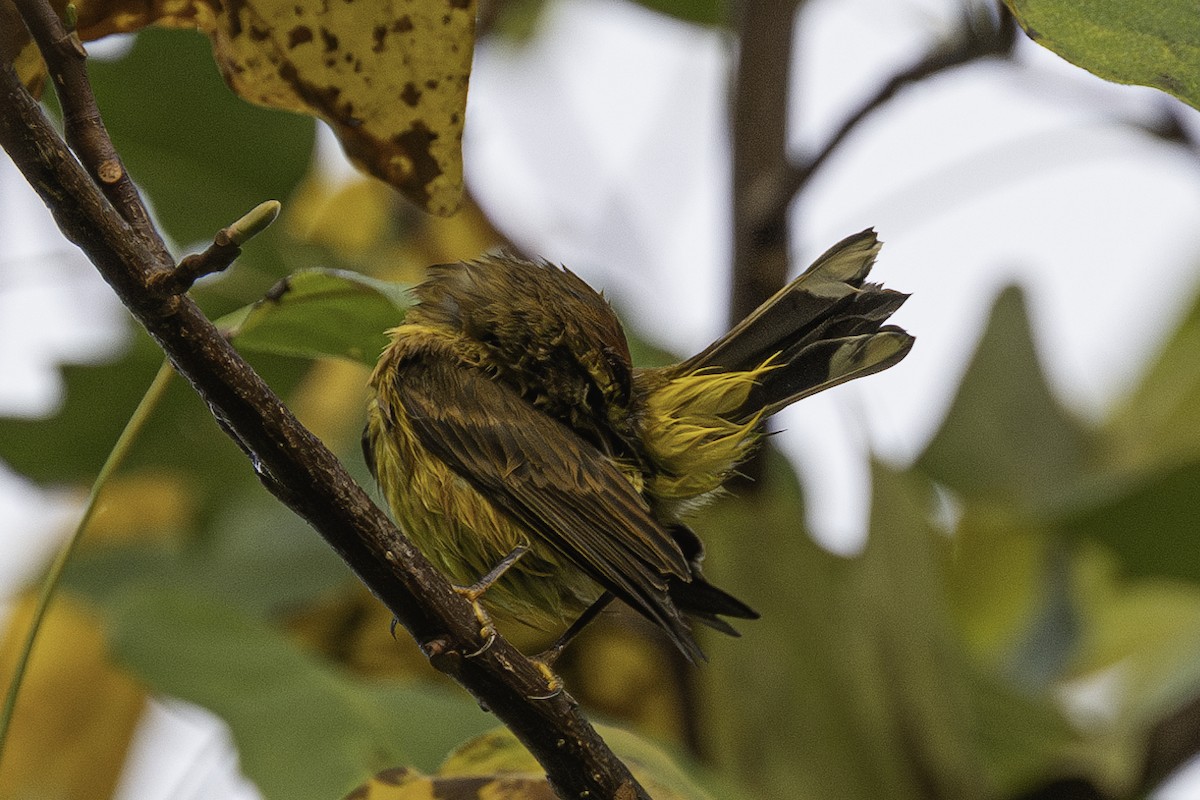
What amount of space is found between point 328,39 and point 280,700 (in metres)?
0.80

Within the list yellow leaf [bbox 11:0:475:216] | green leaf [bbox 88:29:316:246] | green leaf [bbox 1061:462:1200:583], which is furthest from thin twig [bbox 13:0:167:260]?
green leaf [bbox 1061:462:1200:583]

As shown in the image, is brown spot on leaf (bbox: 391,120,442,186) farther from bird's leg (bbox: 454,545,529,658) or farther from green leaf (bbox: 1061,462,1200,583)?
green leaf (bbox: 1061,462,1200,583)

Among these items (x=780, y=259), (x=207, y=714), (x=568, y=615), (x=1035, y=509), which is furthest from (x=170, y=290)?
(x=1035, y=509)

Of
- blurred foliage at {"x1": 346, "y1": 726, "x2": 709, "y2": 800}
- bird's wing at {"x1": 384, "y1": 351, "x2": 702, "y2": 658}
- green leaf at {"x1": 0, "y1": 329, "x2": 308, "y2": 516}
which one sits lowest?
green leaf at {"x1": 0, "y1": 329, "x2": 308, "y2": 516}

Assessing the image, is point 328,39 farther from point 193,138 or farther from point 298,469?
point 193,138

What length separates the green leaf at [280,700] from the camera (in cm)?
150

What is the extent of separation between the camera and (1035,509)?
7.13ft

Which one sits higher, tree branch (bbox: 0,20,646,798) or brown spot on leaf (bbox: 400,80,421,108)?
brown spot on leaf (bbox: 400,80,421,108)

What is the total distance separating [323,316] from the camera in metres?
1.24

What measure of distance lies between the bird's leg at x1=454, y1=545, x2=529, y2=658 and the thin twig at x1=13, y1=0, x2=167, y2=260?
33 centimetres

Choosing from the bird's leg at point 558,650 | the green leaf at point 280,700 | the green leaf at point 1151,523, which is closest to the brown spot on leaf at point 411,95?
the bird's leg at point 558,650

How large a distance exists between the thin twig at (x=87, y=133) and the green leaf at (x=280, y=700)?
82 centimetres

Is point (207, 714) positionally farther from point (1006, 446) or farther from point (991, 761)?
point (1006, 446)

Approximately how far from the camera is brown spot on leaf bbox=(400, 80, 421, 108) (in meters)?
1.11
